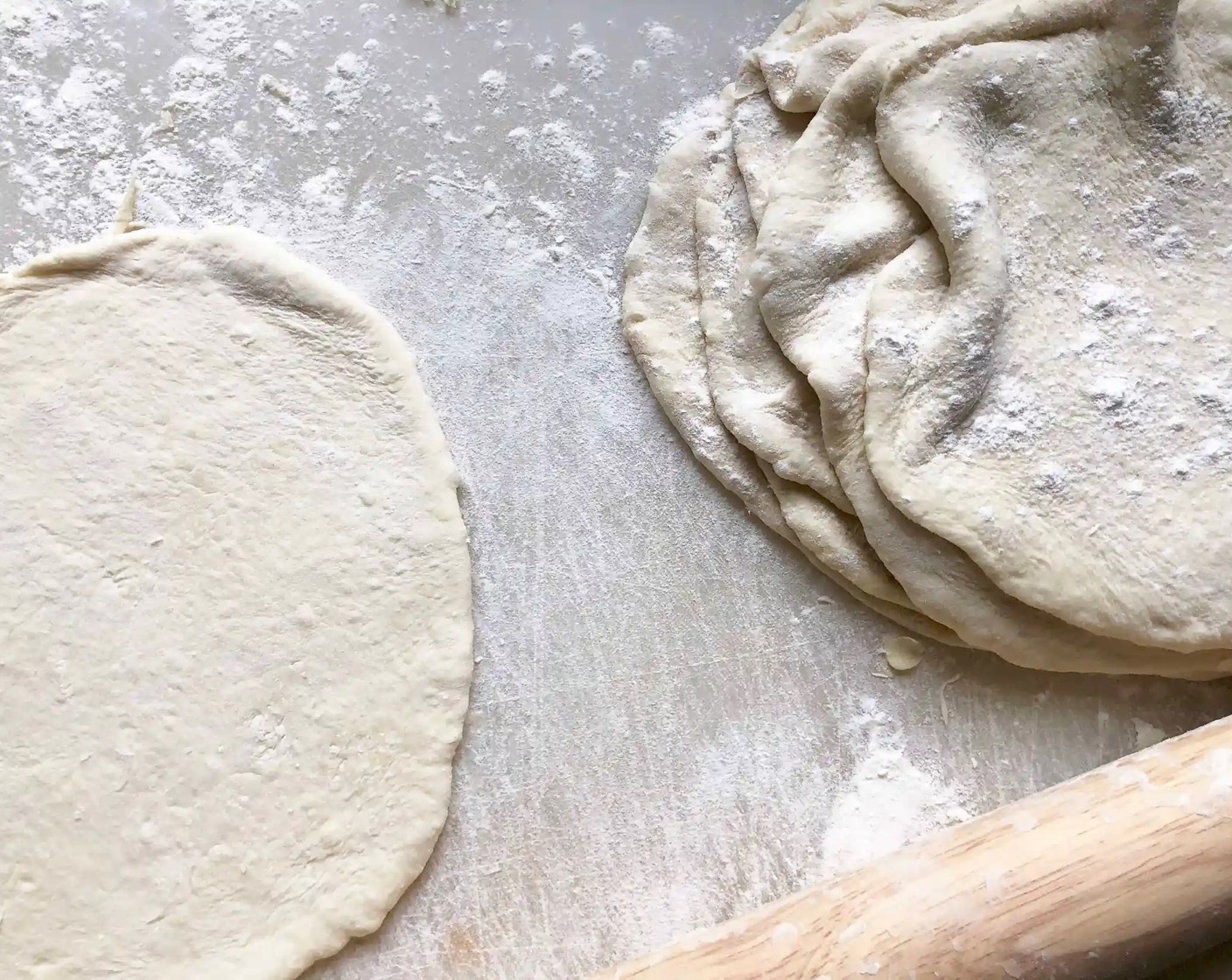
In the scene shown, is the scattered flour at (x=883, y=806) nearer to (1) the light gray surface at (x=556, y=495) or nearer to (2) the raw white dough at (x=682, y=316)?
(1) the light gray surface at (x=556, y=495)

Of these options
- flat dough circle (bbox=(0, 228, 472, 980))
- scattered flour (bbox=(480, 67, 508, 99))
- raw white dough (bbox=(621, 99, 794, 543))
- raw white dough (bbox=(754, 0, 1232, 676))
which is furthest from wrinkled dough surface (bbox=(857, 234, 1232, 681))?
scattered flour (bbox=(480, 67, 508, 99))

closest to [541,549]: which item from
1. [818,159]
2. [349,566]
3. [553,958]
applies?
[349,566]

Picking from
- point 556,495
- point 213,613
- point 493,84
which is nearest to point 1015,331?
point 556,495

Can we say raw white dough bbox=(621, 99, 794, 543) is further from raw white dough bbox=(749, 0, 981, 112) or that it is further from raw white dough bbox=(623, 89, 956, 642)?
raw white dough bbox=(749, 0, 981, 112)

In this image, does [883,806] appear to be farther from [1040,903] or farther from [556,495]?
[556,495]

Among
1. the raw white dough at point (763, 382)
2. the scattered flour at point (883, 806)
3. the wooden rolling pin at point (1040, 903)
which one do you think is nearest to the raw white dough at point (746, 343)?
the raw white dough at point (763, 382)
